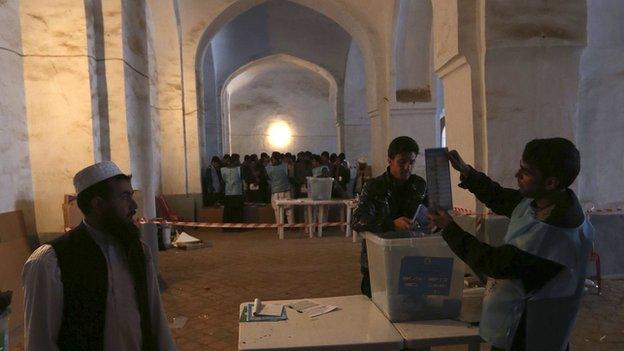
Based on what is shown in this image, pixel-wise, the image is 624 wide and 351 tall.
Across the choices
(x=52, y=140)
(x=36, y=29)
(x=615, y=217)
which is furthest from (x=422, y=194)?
(x=36, y=29)

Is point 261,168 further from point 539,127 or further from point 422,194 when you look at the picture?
point 422,194

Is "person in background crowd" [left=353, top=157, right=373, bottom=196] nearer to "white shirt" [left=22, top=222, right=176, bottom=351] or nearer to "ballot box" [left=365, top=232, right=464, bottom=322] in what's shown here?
"ballot box" [left=365, top=232, right=464, bottom=322]

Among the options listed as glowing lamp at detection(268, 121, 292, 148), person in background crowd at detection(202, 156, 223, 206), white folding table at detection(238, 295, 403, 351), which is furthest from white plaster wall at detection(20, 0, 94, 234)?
glowing lamp at detection(268, 121, 292, 148)

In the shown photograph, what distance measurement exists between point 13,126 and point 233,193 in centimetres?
565

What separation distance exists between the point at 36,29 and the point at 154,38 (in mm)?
5334

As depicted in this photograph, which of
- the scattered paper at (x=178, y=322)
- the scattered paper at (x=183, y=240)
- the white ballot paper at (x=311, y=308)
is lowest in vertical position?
the scattered paper at (x=178, y=322)

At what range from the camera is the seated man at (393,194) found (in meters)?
2.71

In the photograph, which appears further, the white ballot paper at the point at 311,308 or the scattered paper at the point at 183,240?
the scattered paper at the point at 183,240

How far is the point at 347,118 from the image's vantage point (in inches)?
615

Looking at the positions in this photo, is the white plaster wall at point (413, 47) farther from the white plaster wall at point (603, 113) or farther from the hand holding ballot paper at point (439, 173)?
the hand holding ballot paper at point (439, 173)

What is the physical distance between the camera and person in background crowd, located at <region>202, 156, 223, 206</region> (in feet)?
36.7

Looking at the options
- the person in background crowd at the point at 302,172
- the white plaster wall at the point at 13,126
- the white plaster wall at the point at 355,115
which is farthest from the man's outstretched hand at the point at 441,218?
the white plaster wall at the point at 355,115

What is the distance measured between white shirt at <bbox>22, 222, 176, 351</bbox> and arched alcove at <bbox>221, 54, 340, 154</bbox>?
18.5m

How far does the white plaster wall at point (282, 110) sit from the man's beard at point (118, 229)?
18827 mm
